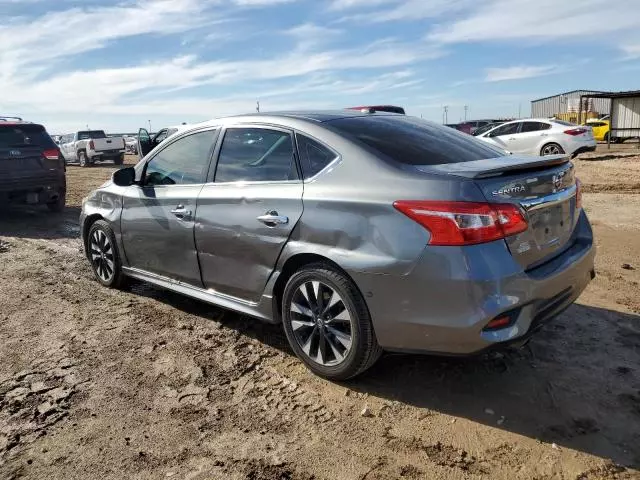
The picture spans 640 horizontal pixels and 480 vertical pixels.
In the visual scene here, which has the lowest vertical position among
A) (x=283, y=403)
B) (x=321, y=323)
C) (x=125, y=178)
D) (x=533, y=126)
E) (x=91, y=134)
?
(x=283, y=403)

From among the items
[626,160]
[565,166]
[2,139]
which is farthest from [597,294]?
[626,160]

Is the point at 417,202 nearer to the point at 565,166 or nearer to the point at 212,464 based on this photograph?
the point at 565,166

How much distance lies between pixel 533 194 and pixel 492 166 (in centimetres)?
27

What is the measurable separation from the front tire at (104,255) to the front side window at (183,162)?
0.79 metres

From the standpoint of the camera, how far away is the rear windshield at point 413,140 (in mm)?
3396

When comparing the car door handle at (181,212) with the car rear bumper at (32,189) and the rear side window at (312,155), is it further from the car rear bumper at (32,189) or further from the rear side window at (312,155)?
the car rear bumper at (32,189)

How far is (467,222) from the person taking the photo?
111 inches

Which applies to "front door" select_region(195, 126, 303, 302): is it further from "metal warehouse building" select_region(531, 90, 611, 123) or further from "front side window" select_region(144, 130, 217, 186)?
"metal warehouse building" select_region(531, 90, 611, 123)

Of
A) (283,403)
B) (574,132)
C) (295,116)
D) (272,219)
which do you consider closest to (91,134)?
(574,132)

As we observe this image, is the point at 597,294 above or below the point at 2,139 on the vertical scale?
below

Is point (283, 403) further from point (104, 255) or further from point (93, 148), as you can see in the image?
point (93, 148)

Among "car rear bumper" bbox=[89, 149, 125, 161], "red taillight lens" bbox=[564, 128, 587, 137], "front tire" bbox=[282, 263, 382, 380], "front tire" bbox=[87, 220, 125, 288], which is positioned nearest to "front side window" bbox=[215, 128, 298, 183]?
"front tire" bbox=[282, 263, 382, 380]

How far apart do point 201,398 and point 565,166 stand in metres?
2.66

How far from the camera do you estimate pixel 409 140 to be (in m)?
3.63
